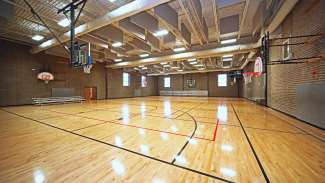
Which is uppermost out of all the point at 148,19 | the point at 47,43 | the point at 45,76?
the point at 148,19

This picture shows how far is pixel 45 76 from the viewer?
10.3 meters

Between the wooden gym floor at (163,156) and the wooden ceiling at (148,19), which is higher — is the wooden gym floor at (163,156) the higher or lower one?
the lower one

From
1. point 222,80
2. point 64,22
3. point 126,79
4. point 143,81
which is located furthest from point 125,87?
point 222,80

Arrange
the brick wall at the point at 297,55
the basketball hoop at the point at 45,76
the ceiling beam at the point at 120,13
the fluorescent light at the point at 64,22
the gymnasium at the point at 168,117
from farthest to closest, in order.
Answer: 1. the basketball hoop at the point at 45,76
2. the fluorescent light at the point at 64,22
3. the ceiling beam at the point at 120,13
4. the brick wall at the point at 297,55
5. the gymnasium at the point at 168,117

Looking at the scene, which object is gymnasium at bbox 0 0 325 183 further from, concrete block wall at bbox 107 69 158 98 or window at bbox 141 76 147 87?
window at bbox 141 76 147 87

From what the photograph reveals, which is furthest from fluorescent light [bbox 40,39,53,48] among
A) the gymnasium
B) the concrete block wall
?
the concrete block wall

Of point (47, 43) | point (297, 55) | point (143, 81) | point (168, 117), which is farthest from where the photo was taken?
point (143, 81)

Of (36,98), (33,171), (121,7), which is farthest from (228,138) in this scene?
(36,98)

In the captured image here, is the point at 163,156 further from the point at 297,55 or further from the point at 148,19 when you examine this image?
the point at 297,55

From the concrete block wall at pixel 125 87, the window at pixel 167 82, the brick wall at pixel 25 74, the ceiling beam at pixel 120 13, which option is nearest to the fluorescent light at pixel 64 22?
the ceiling beam at pixel 120 13

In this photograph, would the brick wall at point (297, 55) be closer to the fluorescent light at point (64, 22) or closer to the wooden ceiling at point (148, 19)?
the wooden ceiling at point (148, 19)

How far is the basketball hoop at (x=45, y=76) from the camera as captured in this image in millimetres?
10102

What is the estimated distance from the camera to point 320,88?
3.71 m

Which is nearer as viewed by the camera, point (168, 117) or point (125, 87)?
point (168, 117)
